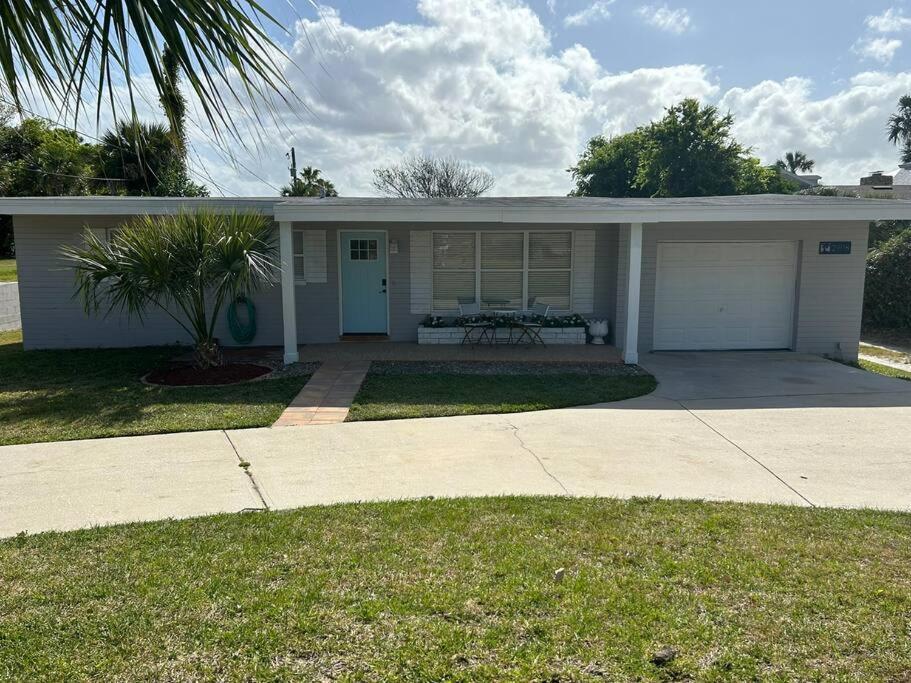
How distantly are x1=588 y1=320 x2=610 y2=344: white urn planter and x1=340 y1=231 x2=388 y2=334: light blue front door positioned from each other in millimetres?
3687

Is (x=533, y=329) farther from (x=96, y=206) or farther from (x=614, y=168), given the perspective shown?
(x=614, y=168)

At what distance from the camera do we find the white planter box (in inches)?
475

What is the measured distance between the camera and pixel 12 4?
5.50 feet

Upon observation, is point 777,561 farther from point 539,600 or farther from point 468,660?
point 468,660

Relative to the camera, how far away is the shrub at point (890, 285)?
15695 millimetres

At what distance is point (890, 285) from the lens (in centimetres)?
1595

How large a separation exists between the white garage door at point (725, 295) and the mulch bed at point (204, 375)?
6856 millimetres

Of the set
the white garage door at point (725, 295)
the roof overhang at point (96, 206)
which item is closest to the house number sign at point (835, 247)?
the white garage door at point (725, 295)

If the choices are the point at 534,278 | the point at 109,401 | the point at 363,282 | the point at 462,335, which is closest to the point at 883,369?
the point at 534,278

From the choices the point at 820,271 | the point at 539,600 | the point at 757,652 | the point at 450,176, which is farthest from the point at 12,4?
the point at 450,176

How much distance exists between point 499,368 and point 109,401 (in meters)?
5.14

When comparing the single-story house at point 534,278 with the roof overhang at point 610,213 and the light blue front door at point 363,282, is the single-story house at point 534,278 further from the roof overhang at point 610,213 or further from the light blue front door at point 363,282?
the roof overhang at point 610,213

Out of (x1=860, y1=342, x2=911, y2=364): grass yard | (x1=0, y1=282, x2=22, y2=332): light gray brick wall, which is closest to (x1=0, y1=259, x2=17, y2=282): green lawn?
(x1=0, y1=282, x2=22, y2=332): light gray brick wall

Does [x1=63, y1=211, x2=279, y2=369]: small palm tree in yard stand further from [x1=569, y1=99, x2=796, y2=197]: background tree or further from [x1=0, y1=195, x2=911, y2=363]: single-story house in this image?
[x1=569, y1=99, x2=796, y2=197]: background tree
